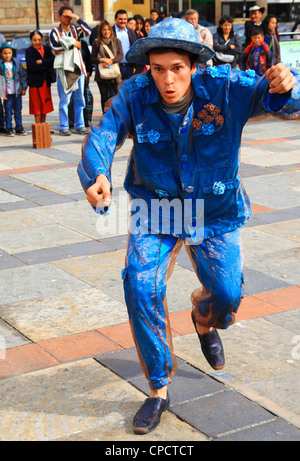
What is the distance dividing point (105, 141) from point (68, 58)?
361 inches

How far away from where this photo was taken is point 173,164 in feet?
11.4

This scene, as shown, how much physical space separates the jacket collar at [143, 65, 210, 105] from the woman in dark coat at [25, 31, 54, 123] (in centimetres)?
919

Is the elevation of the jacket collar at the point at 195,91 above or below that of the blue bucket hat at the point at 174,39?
below

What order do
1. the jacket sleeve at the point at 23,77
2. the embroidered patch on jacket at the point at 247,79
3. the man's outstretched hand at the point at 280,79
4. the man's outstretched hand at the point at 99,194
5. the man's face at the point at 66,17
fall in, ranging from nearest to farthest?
the man's outstretched hand at the point at 99,194 < the man's outstretched hand at the point at 280,79 < the embroidered patch on jacket at the point at 247,79 < the man's face at the point at 66,17 < the jacket sleeve at the point at 23,77

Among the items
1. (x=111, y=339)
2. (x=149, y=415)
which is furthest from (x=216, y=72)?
(x=111, y=339)

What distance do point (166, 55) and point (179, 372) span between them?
171cm

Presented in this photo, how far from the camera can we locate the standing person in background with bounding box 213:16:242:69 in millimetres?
13656

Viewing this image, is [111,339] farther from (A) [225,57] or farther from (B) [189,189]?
(A) [225,57]

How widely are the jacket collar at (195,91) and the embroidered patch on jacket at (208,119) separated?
2.1 inches

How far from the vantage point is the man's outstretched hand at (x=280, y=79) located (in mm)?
3143

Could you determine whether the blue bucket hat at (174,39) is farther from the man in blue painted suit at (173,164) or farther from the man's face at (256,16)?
the man's face at (256,16)

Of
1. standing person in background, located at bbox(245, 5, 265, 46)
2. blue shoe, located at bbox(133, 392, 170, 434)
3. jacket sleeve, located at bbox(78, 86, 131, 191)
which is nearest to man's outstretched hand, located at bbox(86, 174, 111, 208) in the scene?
jacket sleeve, located at bbox(78, 86, 131, 191)


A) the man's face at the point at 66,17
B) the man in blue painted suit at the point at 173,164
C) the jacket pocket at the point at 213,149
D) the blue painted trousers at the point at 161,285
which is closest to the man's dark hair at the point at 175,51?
the man in blue painted suit at the point at 173,164
